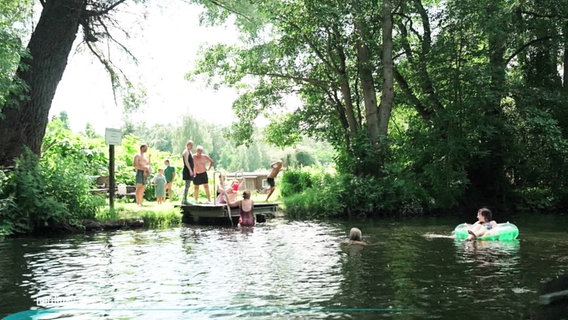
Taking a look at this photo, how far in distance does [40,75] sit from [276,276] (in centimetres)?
1093

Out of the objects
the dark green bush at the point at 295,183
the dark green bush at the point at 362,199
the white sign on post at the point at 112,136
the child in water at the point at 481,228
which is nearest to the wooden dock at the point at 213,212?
the dark green bush at the point at 362,199

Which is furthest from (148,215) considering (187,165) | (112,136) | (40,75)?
(40,75)

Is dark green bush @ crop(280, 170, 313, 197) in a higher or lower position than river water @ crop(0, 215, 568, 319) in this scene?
higher

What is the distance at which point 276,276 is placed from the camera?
372 inches

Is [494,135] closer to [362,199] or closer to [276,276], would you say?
[362,199]

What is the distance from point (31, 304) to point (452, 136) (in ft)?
56.0

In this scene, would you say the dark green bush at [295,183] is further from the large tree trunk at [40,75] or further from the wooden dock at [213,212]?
the large tree trunk at [40,75]

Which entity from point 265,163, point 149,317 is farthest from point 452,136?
point 265,163

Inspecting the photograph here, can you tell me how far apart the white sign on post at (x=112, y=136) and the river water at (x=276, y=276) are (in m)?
3.99

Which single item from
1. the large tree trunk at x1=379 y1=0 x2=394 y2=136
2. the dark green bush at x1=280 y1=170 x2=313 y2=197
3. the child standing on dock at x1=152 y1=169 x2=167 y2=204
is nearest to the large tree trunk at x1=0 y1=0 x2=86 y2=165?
the child standing on dock at x1=152 y1=169 x2=167 y2=204

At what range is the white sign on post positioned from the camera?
18.2 m

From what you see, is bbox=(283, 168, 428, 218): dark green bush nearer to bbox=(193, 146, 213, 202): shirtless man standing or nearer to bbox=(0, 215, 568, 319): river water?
bbox=(193, 146, 213, 202): shirtless man standing

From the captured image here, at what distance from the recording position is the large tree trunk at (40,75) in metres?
16.3

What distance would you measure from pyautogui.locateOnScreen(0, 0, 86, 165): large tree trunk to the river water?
3309mm
